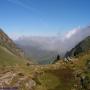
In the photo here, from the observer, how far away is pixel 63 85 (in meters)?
133

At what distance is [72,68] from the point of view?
157750 millimetres

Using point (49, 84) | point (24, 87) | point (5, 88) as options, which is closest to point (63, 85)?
point (49, 84)

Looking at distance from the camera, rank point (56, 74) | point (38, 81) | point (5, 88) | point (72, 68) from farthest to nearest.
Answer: point (72, 68), point (56, 74), point (38, 81), point (5, 88)

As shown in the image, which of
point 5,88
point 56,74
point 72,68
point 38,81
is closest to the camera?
point 5,88

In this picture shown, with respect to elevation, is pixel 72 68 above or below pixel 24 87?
above

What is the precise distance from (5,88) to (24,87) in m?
9.67

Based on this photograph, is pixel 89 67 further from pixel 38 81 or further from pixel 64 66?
pixel 38 81

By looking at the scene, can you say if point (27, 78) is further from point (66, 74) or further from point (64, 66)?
point (64, 66)

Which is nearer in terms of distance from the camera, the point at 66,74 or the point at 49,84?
the point at 49,84

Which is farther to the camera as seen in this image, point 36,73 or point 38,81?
point 36,73

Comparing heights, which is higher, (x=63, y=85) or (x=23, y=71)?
(x=23, y=71)

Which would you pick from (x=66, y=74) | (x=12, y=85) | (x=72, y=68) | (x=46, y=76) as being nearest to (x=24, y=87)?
(x=12, y=85)

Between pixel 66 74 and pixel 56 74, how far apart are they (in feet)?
18.2

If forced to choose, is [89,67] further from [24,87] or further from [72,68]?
[24,87]
